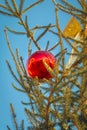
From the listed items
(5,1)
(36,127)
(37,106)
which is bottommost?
(36,127)

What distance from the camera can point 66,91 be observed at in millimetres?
2705

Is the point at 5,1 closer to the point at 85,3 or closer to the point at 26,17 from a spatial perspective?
the point at 26,17

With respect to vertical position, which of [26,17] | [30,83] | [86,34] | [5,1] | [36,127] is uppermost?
[5,1]

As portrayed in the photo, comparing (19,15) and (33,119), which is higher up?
(19,15)

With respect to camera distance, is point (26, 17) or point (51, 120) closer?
point (26, 17)

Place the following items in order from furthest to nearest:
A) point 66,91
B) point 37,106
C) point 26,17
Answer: point 37,106
point 26,17
point 66,91

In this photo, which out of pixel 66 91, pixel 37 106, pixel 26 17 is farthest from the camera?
pixel 37 106

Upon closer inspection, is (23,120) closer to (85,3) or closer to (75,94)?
(75,94)

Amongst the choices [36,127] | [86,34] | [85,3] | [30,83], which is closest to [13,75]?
[30,83]

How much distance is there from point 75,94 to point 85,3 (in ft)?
3.08

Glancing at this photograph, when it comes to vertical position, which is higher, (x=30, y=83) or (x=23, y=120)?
(x=30, y=83)

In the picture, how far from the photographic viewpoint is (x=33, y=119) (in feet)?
10.4

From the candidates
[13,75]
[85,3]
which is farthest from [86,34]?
[13,75]

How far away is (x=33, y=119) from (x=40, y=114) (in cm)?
17
